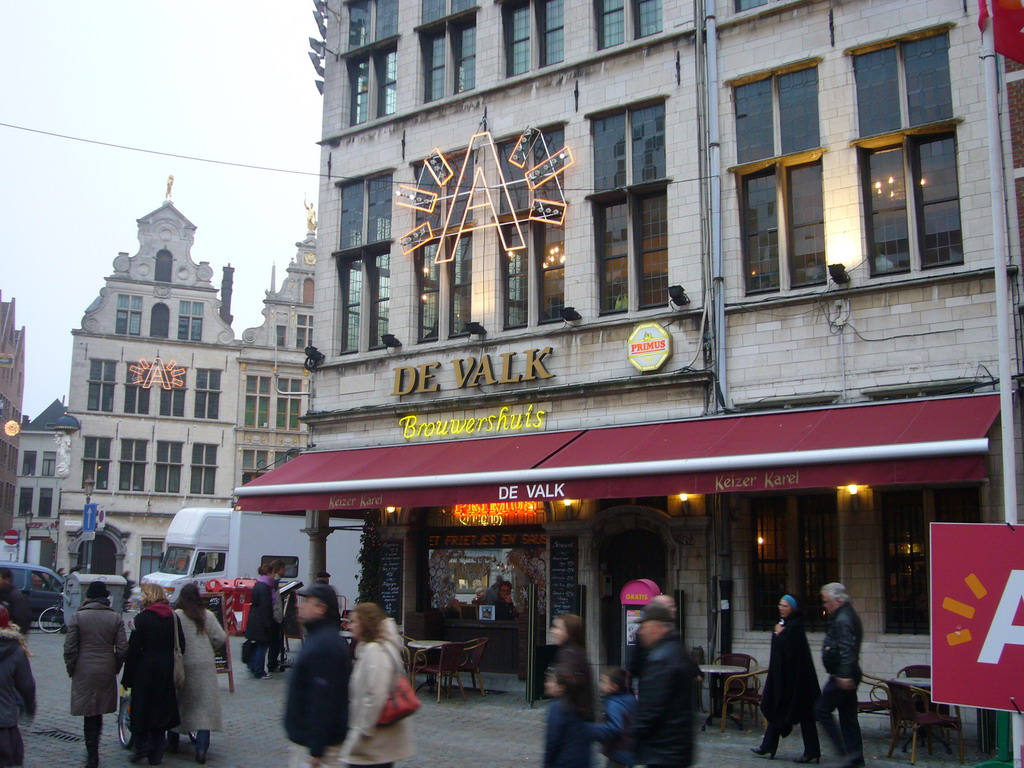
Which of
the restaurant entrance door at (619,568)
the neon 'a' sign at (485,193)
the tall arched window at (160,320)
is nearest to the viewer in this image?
the restaurant entrance door at (619,568)

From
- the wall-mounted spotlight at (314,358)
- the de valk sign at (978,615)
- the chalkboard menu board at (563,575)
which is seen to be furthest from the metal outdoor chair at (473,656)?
the de valk sign at (978,615)

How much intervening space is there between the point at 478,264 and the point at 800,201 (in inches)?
216

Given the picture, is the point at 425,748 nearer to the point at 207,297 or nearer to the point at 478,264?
the point at 478,264

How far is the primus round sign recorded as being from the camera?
47.9 ft

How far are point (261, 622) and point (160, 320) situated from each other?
3121cm

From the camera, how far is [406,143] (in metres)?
18.6

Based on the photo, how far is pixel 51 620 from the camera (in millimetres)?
24391

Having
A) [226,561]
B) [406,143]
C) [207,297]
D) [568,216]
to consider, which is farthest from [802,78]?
[207,297]

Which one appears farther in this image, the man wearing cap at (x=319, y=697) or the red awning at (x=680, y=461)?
the red awning at (x=680, y=461)

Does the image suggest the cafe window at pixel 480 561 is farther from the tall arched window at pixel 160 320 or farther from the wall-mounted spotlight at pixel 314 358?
the tall arched window at pixel 160 320

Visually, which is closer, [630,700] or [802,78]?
[630,700]

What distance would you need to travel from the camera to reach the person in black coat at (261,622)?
15297 millimetres

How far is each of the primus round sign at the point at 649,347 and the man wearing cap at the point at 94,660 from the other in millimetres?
7979

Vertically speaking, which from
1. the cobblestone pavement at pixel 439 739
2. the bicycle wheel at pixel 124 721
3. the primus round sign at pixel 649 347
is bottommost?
the cobblestone pavement at pixel 439 739
